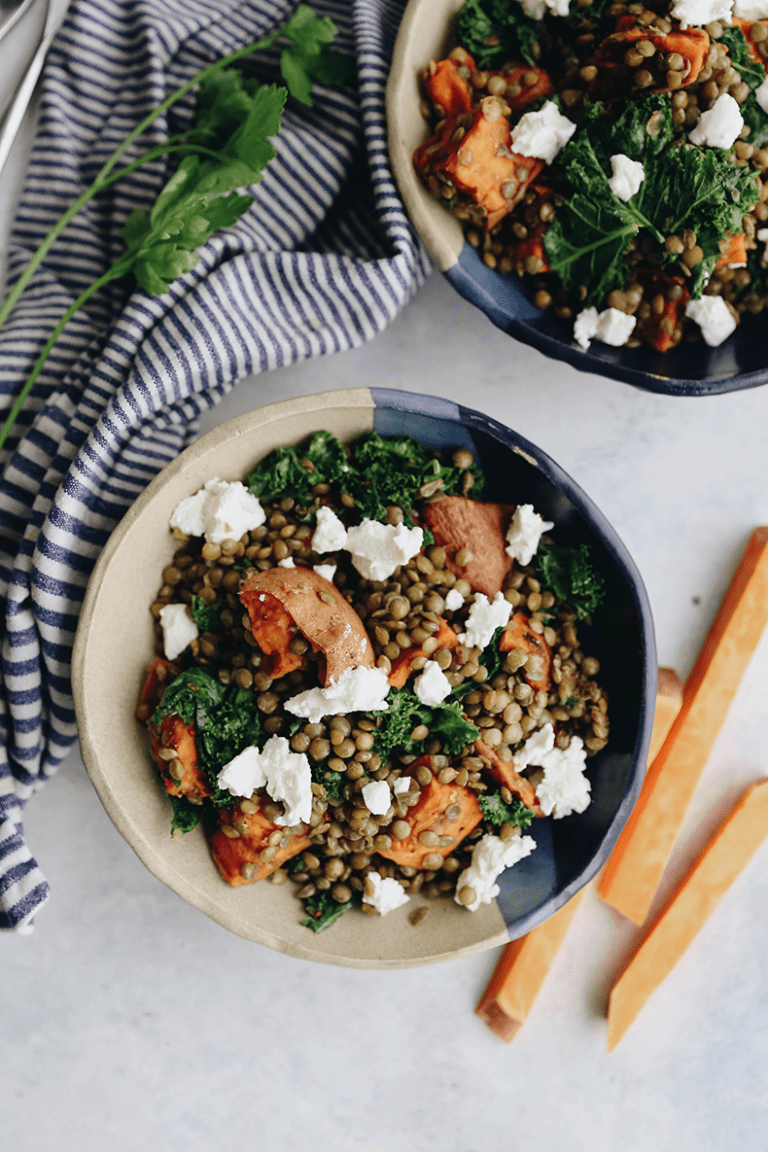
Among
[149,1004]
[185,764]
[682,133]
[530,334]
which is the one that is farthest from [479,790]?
[682,133]

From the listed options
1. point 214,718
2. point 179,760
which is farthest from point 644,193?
point 179,760

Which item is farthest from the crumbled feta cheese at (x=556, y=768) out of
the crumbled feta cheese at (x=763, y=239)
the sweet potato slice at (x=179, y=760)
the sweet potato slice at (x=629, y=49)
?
the sweet potato slice at (x=629, y=49)

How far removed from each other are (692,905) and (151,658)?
1776mm

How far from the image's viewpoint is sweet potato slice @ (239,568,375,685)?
1815mm

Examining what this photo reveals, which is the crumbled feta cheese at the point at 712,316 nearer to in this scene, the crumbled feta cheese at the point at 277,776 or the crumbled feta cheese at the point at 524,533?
the crumbled feta cheese at the point at 524,533

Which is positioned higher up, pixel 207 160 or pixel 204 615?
pixel 207 160

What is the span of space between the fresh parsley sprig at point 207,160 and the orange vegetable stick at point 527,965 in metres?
2.08

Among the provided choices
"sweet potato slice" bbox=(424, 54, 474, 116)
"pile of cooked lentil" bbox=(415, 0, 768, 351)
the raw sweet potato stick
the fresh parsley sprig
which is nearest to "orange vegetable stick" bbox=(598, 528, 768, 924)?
the raw sweet potato stick

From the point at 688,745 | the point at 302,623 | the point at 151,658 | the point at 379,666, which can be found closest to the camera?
the point at 302,623

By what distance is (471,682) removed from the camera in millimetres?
2023

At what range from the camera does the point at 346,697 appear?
6.00ft

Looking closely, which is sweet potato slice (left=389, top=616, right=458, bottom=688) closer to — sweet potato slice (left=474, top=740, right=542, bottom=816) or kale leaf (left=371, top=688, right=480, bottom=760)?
kale leaf (left=371, top=688, right=480, bottom=760)

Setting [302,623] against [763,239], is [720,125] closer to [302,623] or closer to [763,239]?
[763,239]

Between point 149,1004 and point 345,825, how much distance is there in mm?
1106
